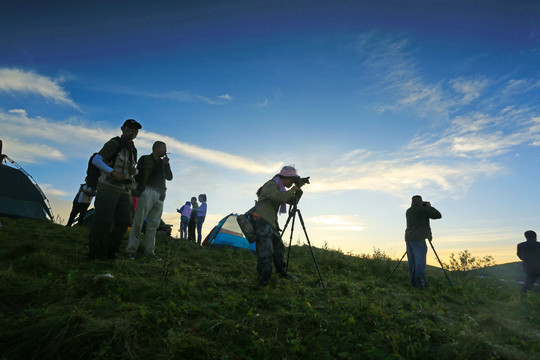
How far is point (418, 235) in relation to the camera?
8953mm

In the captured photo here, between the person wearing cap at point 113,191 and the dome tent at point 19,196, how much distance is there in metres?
9.12

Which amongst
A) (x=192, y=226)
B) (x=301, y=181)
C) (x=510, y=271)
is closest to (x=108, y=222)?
(x=301, y=181)

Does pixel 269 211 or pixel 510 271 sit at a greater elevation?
pixel 269 211

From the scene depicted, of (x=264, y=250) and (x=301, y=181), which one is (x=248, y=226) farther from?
(x=301, y=181)

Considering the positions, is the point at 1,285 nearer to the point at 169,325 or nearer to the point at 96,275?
the point at 96,275

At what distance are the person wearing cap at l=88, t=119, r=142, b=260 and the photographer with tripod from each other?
7.81 metres

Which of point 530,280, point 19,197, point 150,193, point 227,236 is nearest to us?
point 150,193

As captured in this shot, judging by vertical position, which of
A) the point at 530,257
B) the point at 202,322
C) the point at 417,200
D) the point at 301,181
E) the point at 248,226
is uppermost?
→ the point at 417,200

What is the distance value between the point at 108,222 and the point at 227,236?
7.40m

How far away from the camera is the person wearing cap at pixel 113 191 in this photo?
617 cm

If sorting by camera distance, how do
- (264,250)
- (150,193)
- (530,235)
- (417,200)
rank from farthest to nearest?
(530,235) → (417,200) → (150,193) → (264,250)

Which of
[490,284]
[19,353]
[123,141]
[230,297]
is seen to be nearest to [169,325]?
[230,297]

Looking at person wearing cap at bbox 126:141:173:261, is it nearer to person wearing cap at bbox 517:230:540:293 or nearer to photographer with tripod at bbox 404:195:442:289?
photographer with tripod at bbox 404:195:442:289

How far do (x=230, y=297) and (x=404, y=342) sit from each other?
237 cm
